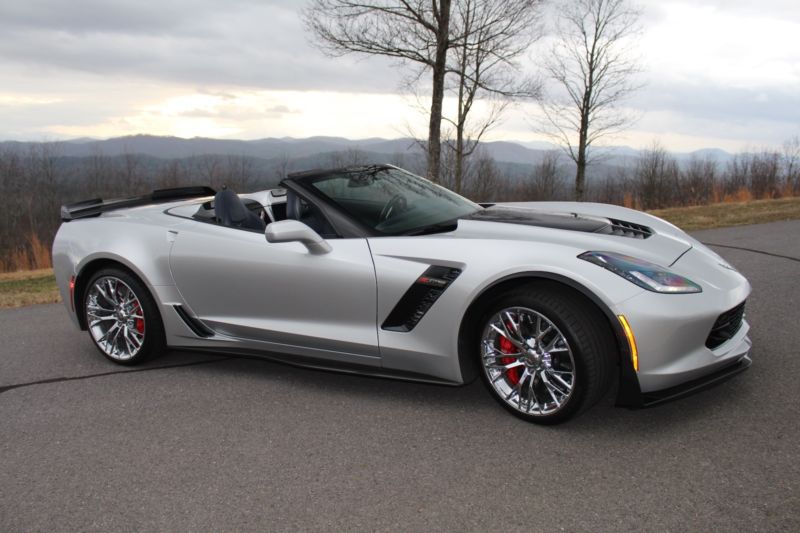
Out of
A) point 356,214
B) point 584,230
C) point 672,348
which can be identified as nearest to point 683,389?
point 672,348

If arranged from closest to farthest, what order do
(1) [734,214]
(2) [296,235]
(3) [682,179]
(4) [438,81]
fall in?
(2) [296,235]
(4) [438,81]
(1) [734,214]
(3) [682,179]

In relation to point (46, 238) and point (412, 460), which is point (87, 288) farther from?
point (46, 238)

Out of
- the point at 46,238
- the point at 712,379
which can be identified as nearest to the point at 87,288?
the point at 712,379

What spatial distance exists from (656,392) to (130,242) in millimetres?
3706

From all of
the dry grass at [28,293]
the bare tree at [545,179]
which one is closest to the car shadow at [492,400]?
the dry grass at [28,293]

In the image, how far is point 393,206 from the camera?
14.2 feet

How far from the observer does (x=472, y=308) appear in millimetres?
3596

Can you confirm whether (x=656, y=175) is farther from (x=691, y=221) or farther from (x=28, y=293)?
(x=28, y=293)

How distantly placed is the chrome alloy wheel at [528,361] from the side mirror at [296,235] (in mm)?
1126

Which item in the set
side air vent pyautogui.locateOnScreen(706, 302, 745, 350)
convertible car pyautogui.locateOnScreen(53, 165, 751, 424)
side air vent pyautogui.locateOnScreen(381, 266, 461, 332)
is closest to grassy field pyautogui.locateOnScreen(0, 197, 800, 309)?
convertible car pyautogui.locateOnScreen(53, 165, 751, 424)

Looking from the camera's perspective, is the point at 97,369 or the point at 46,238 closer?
the point at 97,369

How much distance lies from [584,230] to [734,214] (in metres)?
12.1

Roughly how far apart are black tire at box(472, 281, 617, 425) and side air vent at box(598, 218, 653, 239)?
0.81 meters

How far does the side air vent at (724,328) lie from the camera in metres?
3.42
